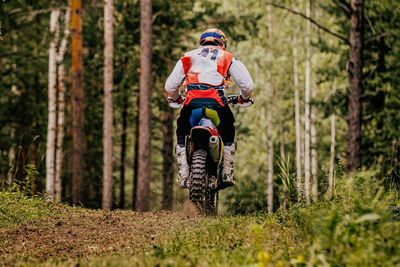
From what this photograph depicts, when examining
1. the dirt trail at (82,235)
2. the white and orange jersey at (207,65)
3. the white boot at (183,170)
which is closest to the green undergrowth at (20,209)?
the dirt trail at (82,235)

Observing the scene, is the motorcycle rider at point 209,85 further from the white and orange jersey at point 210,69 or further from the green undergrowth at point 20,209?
the green undergrowth at point 20,209

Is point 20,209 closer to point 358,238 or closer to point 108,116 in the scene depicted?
point 358,238

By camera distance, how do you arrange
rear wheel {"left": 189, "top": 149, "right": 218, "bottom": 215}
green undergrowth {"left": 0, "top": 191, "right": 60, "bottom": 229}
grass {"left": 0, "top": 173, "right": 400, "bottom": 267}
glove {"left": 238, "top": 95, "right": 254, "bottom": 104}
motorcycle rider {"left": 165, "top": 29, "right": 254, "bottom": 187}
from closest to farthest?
grass {"left": 0, "top": 173, "right": 400, "bottom": 267}
rear wheel {"left": 189, "top": 149, "right": 218, "bottom": 215}
green undergrowth {"left": 0, "top": 191, "right": 60, "bottom": 229}
motorcycle rider {"left": 165, "top": 29, "right": 254, "bottom": 187}
glove {"left": 238, "top": 95, "right": 254, "bottom": 104}

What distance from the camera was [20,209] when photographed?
7.81 metres

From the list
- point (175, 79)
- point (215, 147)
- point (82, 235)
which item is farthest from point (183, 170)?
point (82, 235)

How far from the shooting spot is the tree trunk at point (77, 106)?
19203mm

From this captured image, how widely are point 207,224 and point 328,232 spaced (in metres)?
2.55

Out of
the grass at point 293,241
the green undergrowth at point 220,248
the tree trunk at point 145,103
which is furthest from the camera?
the tree trunk at point 145,103

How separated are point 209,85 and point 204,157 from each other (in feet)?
3.68

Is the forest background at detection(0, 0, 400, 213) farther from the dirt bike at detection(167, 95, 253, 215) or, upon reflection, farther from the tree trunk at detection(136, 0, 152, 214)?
the dirt bike at detection(167, 95, 253, 215)

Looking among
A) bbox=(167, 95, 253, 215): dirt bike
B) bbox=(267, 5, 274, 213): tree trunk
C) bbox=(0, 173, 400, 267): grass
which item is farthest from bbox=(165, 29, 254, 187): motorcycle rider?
bbox=(267, 5, 274, 213): tree trunk

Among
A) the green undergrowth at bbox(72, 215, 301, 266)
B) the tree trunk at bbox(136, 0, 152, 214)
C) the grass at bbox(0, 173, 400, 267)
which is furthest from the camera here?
the tree trunk at bbox(136, 0, 152, 214)

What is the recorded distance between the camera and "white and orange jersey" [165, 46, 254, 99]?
24.9 feet

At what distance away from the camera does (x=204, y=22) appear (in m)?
22.3
